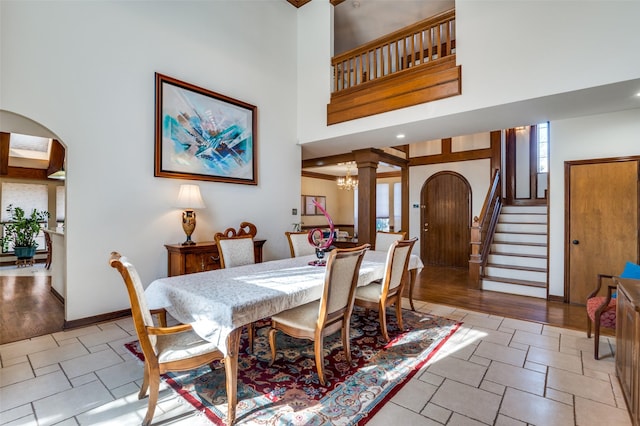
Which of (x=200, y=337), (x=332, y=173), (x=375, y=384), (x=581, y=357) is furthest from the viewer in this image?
(x=332, y=173)

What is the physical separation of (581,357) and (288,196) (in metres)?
4.27

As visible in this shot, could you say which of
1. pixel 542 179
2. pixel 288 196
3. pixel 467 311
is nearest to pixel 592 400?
pixel 467 311

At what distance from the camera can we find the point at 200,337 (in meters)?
1.88

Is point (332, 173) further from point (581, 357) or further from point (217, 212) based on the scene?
point (581, 357)

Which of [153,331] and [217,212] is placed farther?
[217,212]

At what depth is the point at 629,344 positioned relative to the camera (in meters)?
1.77

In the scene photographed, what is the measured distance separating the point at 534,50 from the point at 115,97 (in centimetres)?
473

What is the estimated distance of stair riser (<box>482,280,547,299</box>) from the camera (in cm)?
441

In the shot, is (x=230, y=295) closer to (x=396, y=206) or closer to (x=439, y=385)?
(x=439, y=385)

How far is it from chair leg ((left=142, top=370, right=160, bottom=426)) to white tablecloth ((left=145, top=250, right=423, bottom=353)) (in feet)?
0.99

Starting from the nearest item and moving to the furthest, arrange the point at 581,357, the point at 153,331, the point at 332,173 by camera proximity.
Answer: the point at 153,331
the point at 581,357
the point at 332,173

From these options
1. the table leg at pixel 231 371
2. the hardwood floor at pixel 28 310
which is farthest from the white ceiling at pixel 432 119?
the hardwood floor at pixel 28 310

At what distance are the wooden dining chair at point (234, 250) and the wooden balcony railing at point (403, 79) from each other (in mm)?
2731

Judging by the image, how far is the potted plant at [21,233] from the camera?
6.94 metres
